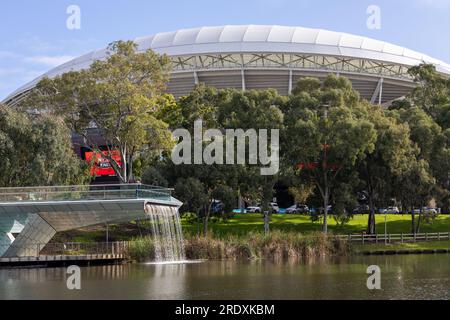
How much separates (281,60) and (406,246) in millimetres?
33710

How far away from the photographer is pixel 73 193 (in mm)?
39188

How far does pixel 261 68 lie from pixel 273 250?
37.3 meters

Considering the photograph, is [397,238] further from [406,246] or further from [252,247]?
[252,247]

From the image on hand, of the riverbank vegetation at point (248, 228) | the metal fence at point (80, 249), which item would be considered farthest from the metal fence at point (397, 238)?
the metal fence at point (80, 249)

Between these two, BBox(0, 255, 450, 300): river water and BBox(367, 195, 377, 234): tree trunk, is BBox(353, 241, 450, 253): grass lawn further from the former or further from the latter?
BBox(0, 255, 450, 300): river water

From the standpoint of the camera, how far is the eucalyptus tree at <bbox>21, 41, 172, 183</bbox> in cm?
4878

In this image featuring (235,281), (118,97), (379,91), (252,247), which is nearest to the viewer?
(235,281)

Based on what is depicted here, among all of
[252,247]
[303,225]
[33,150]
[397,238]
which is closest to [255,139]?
[252,247]

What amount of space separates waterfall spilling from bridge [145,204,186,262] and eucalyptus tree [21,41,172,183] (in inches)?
283

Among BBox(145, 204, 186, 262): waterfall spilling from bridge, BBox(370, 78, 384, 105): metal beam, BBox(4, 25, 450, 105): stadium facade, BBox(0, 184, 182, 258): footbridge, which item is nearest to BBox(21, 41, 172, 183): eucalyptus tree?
BBox(145, 204, 186, 262): waterfall spilling from bridge

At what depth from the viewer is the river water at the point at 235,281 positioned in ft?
84.5

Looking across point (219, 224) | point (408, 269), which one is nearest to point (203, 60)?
point (219, 224)

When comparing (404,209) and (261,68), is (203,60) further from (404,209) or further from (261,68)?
(404,209)

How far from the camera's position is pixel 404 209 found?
5769cm
